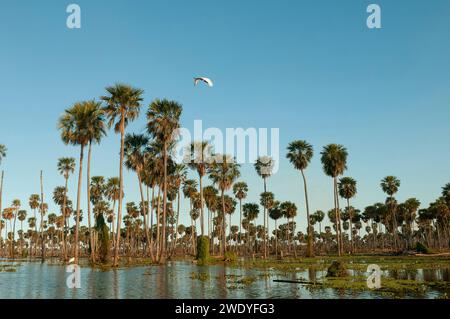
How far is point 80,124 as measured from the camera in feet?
175

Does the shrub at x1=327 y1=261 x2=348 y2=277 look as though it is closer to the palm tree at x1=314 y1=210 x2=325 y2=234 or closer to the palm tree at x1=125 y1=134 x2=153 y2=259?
the palm tree at x1=125 y1=134 x2=153 y2=259

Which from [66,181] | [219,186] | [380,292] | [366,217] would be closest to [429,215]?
[366,217]

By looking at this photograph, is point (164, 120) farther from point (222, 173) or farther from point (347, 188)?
point (347, 188)

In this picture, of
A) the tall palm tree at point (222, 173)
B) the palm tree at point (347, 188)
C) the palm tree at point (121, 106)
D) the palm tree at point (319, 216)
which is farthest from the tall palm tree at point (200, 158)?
the palm tree at point (319, 216)

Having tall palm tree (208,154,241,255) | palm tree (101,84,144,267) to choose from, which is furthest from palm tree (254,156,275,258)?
palm tree (101,84,144,267)

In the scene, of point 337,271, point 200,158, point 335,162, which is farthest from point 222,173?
point 337,271

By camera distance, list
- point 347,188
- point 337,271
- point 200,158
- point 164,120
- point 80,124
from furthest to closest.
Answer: point 347,188 < point 200,158 < point 164,120 < point 80,124 < point 337,271

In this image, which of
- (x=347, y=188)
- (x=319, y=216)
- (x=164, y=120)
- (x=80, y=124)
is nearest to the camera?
(x=80, y=124)

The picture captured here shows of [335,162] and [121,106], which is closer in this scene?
[121,106]

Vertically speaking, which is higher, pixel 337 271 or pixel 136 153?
pixel 136 153

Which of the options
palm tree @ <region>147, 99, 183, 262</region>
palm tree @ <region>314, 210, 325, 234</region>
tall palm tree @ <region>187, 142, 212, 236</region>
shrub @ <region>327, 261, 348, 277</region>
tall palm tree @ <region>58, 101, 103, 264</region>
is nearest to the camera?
shrub @ <region>327, 261, 348, 277</region>

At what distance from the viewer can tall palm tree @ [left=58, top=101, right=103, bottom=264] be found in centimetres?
5331

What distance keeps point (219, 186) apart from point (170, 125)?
25.2 meters
